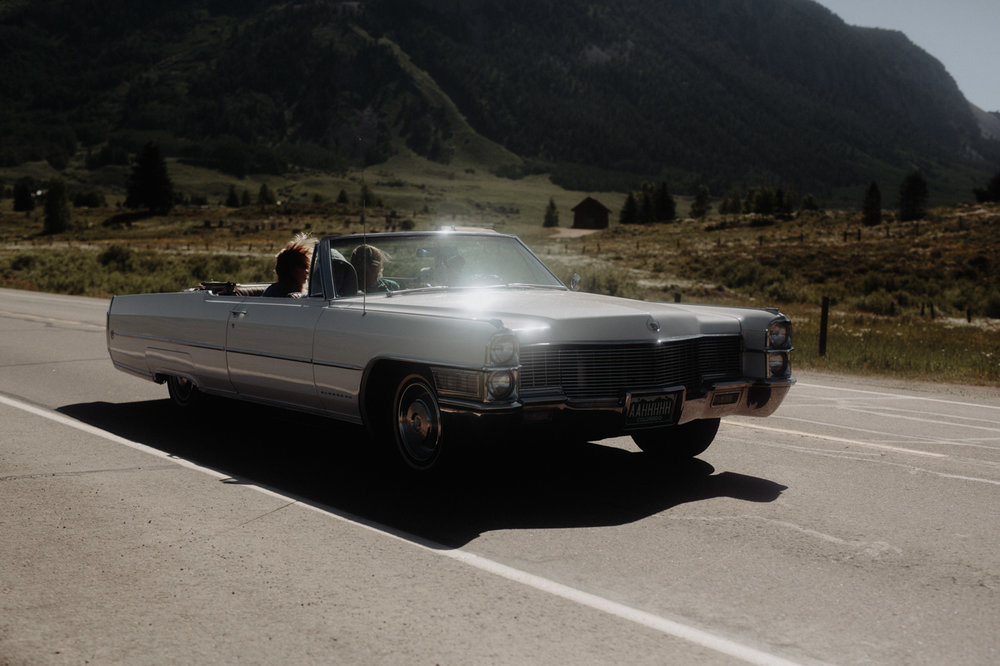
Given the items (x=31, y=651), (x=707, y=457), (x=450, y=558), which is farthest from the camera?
(x=707, y=457)

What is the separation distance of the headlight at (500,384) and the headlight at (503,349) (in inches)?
2.6

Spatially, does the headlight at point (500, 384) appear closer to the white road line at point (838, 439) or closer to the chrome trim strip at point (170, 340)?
the chrome trim strip at point (170, 340)

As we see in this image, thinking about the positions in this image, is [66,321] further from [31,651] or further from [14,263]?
[14,263]

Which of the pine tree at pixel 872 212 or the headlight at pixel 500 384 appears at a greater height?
the pine tree at pixel 872 212

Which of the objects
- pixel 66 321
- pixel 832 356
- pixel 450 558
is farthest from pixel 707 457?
pixel 66 321

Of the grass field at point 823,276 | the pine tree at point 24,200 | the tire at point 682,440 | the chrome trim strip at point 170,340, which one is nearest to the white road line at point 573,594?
the chrome trim strip at point 170,340

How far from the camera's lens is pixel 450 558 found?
484cm

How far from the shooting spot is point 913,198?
82.6m

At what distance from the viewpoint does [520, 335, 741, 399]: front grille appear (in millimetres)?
5715

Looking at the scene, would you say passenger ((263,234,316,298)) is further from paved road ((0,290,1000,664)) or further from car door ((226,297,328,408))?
paved road ((0,290,1000,664))

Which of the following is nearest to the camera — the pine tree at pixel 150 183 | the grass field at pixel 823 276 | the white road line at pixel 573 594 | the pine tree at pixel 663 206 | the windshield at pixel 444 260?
the white road line at pixel 573 594

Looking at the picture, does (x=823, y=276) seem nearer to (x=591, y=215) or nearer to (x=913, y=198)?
(x=913, y=198)

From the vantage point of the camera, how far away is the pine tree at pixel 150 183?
434 feet

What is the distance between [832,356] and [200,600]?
14.0 meters
